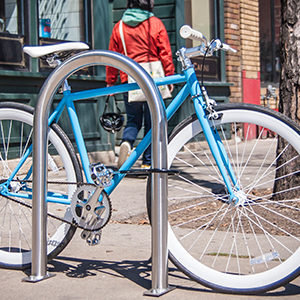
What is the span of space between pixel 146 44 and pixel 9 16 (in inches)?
71.1

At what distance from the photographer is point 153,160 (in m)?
2.96

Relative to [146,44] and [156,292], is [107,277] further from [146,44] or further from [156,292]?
[146,44]

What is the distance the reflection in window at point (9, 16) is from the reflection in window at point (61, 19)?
0.41 meters

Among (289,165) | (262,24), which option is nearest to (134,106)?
(289,165)

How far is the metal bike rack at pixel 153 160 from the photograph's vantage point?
9.61 ft

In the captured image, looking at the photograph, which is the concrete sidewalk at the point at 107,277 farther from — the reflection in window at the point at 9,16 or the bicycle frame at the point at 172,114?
the reflection in window at the point at 9,16

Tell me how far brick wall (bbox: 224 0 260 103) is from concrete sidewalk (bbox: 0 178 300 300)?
25.5 feet

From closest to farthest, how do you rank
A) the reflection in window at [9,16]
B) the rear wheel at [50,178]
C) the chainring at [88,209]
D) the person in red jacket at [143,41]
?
the chainring at [88,209], the rear wheel at [50,178], the person in red jacket at [143,41], the reflection in window at [9,16]

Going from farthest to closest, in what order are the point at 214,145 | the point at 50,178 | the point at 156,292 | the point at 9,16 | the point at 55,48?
1. the point at 9,16
2. the point at 50,178
3. the point at 55,48
4. the point at 214,145
5. the point at 156,292

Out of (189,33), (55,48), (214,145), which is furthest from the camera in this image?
(55,48)

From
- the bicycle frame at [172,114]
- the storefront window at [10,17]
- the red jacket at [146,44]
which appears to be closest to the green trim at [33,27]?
the storefront window at [10,17]

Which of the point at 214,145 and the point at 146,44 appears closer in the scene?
the point at 214,145

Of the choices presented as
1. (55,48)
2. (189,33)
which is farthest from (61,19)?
(189,33)

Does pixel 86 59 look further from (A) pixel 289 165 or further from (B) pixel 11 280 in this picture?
(A) pixel 289 165
